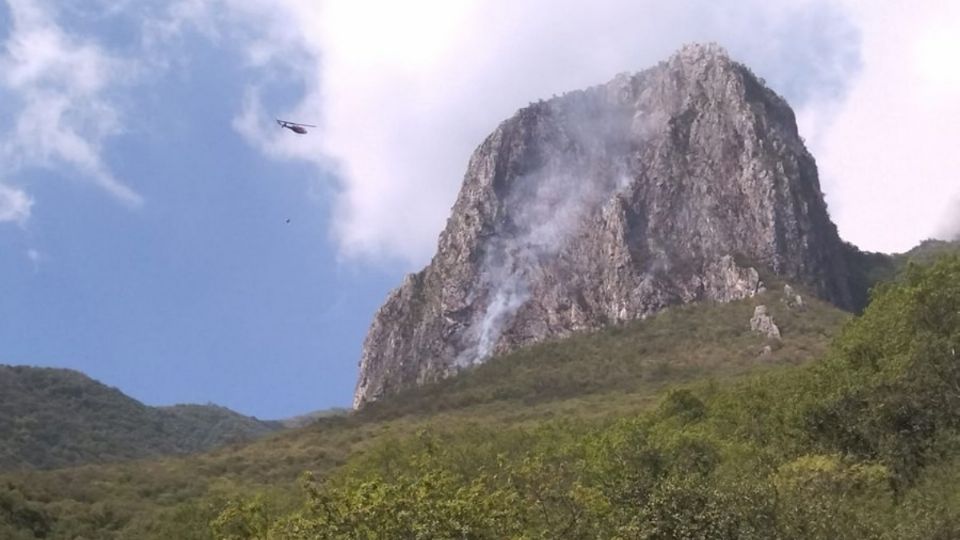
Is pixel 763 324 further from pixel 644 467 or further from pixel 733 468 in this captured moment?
pixel 733 468

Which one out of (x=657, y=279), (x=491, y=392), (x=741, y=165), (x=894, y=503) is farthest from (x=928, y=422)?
(x=741, y=165)

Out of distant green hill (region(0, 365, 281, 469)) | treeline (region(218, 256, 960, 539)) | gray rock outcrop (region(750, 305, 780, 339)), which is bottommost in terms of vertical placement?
treeline (region(218, 256, 960, 539))

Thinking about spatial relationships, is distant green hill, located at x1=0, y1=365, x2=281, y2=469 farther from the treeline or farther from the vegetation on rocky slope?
the treeline

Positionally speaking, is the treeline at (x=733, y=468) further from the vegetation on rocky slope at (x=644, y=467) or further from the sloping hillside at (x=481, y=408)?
the sloping hillside at (x=481, y=408)

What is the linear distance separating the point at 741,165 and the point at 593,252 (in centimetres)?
3243

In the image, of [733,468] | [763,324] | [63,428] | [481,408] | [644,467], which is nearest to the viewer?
[733,468]

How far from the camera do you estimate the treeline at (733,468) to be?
105 ft

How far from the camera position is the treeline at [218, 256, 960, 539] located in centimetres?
3206

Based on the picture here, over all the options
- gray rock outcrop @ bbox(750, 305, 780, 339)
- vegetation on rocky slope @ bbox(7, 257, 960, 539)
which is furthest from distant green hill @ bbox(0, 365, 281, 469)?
gray rock outcrop @ bbox(750, 305, 780, 339)

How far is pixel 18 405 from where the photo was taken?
16712 cm

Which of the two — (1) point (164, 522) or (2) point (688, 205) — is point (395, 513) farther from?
(2) point (688, 205)

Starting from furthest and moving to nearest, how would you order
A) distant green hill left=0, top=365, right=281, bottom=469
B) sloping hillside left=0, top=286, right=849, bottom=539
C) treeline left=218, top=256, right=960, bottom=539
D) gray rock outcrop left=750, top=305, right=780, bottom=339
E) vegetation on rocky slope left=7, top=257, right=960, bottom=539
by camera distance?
gray rock outcrop left=750, top=305, right=780, bottom=339 < distant green hill left=0, top=365, right=281, bottom=469 < sloping hillside left=0, top=286, right=849, bottom=539 < vegetation on rocky slope left=7, top=257, right=960, bottom=539 < treeline left=218, top=256, right=960, bottom=539

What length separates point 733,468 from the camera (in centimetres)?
5056

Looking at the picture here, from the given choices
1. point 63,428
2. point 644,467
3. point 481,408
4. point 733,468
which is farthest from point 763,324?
point 63,428
